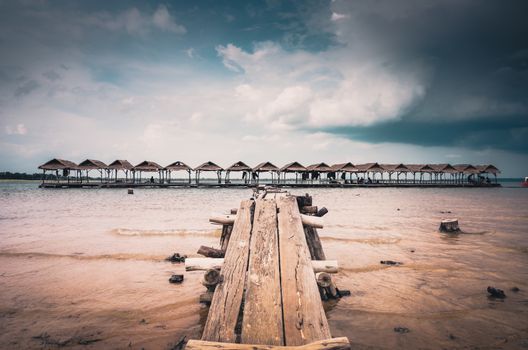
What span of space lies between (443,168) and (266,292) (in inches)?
2279

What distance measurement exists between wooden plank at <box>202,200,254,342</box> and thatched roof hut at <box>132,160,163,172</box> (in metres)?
42.7

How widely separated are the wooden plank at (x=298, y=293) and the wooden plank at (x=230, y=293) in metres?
0.39

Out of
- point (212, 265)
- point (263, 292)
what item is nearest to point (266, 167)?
point (212, 265)

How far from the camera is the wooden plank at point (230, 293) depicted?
2.09m

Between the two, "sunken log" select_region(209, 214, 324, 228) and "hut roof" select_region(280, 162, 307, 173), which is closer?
"sunken log" select_region(209, 214, 324, 228)

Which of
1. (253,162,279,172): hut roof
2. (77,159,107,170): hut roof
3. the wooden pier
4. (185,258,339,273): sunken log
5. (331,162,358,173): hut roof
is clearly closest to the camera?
the wooden pier

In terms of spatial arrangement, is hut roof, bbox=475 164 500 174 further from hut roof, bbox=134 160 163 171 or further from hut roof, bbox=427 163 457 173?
hut roof, bbox=134 160 163 171

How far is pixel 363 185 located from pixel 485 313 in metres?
46.6

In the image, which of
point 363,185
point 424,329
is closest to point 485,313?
point 424,329

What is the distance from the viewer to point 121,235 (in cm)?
912

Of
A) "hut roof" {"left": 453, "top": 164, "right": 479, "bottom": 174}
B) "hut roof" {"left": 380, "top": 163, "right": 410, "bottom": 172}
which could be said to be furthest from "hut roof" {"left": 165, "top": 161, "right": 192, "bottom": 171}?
"hut roof" {"left": 453, "top": 164, "right": 479, "bottom": 174}

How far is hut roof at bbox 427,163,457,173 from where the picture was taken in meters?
50.4

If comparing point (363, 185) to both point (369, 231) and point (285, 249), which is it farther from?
point (285, 249)

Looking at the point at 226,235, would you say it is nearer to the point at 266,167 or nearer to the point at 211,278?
the point at 211,278
